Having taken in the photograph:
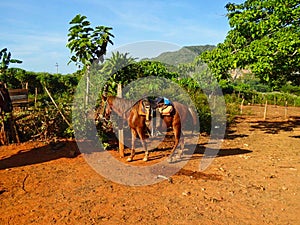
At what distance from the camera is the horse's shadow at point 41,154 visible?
23.1 feet

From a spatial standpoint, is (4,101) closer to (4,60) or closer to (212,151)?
(4,60)

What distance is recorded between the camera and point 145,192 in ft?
18.0

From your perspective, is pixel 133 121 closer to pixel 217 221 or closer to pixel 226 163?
pixel 226 163

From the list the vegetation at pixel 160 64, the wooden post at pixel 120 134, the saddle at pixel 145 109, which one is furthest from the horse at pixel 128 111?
the vegetation at pixel 160 64

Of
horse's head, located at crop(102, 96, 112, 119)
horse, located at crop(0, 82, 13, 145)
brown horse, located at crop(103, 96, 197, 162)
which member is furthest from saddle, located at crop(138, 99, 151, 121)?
horse, located at crop(0, 82, 13, 145)

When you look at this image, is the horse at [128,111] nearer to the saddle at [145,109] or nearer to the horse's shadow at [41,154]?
the saddle at [145,109]

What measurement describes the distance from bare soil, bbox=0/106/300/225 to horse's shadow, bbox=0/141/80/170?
23mm

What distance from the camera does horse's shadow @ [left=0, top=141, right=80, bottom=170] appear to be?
705 cm

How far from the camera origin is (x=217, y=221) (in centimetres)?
444

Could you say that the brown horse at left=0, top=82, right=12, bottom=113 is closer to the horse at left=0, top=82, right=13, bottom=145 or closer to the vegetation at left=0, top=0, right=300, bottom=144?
the horse at left=0, top=82, right=13, bottom=145

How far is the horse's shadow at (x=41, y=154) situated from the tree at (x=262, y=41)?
18.8ft

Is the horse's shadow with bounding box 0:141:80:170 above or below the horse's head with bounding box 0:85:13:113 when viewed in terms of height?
below

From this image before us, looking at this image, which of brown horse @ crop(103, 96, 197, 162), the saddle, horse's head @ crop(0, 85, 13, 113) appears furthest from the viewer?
horse's head @ crop(0, 85, 13, 113)

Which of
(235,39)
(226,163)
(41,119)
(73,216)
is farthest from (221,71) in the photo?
(73,216)
